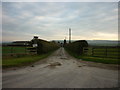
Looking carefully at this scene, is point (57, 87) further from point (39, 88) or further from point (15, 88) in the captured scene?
point (15, 88)

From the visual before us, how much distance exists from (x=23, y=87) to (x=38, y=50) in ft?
34.7

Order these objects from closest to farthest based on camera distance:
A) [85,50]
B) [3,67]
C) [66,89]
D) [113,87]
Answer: [66,89], [113,87], [3,67], [85,50]

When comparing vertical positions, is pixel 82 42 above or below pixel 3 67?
above

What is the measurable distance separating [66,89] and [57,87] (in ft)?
1.22

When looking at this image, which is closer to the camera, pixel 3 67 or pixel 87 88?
pixel 87 88

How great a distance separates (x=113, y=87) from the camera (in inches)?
142

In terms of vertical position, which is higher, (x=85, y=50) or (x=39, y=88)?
(x=85, y=50)

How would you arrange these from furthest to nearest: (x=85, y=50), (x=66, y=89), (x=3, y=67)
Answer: (x=85, y=50)
(x=3, y=67)
(x=66, y=89)

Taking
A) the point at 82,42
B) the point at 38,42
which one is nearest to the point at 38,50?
the point at 38,42

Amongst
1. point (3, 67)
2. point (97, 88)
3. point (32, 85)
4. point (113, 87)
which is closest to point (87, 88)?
point (97, 88)

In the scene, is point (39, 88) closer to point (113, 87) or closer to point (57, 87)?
point (57, 87)

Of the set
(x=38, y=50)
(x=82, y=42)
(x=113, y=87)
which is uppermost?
(x=82, y=42)

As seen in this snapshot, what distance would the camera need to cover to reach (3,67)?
616 cm

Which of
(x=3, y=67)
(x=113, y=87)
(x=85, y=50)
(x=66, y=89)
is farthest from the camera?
(x=85, y=50)
